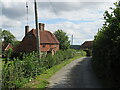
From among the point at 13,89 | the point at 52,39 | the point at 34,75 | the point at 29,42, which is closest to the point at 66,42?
the point at 52,39

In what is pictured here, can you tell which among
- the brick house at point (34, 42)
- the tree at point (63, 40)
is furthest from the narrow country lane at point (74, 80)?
the tree at point (63, 40)

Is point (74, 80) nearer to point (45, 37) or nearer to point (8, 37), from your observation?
point (45, 37)

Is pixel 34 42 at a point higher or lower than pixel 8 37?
lower

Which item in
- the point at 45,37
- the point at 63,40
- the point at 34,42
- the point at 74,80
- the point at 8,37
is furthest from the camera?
the point at 8,37

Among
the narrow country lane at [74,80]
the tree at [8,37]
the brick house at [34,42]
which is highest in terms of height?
the tree at [8,37]

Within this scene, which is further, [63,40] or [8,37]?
[8,37]

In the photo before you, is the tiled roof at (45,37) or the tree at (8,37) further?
the tree at (8,37)

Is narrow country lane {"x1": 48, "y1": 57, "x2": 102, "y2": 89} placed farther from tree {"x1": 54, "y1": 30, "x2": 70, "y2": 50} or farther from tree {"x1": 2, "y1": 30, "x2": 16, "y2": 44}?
tree {"x1": 2, "y1": 30, "x2": 16, "y2": 44}

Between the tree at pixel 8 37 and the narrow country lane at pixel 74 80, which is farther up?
the tree at pixel 8 37

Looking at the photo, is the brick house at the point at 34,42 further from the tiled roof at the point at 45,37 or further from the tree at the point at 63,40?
the tree at the point at 63,40

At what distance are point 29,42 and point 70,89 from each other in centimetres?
3084

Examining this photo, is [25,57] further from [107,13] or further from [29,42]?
[29,42]

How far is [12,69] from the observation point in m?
8.42

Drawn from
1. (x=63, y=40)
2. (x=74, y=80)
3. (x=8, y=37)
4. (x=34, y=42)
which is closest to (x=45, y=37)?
(x=34, y=42)
